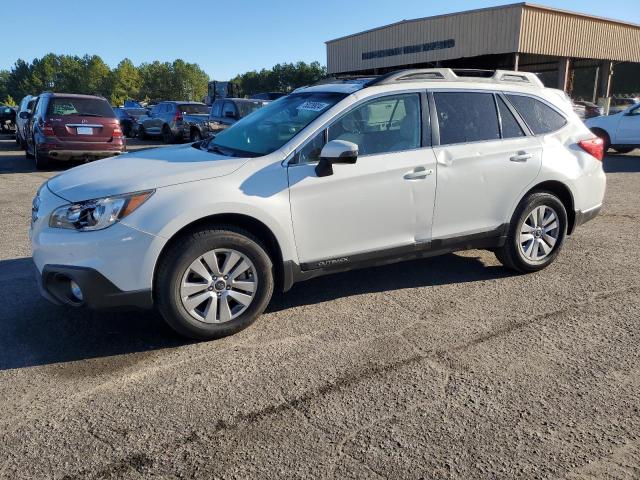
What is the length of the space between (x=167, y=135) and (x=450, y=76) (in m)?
17.6

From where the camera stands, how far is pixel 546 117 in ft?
16.6

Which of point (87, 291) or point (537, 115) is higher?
point (537, 115)

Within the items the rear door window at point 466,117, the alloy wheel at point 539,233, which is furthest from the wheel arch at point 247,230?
the alloy wheel at point 539,233

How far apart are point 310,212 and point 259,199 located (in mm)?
398

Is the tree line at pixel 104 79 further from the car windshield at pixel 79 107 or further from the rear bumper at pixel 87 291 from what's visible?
the rear bumper at pixel 87 291

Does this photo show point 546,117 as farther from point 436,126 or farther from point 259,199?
point 259,199

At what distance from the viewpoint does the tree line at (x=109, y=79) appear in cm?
12012

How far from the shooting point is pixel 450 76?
462 centimetres

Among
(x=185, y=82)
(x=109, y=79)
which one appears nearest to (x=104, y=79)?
(x=109, y=79)

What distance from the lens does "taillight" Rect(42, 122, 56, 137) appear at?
11.5 m

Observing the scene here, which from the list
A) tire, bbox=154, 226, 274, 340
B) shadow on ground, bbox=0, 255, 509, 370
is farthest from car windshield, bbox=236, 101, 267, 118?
tire, bbox=154, 226, 274, 340

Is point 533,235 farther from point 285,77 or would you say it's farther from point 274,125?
point 285,77

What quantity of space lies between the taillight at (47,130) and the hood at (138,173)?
8.44 meters

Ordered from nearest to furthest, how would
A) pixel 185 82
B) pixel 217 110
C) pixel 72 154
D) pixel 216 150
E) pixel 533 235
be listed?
pixel 216 150, pixel 533 235, pixel 72 154, pixel 217 110, pixel 185 82
